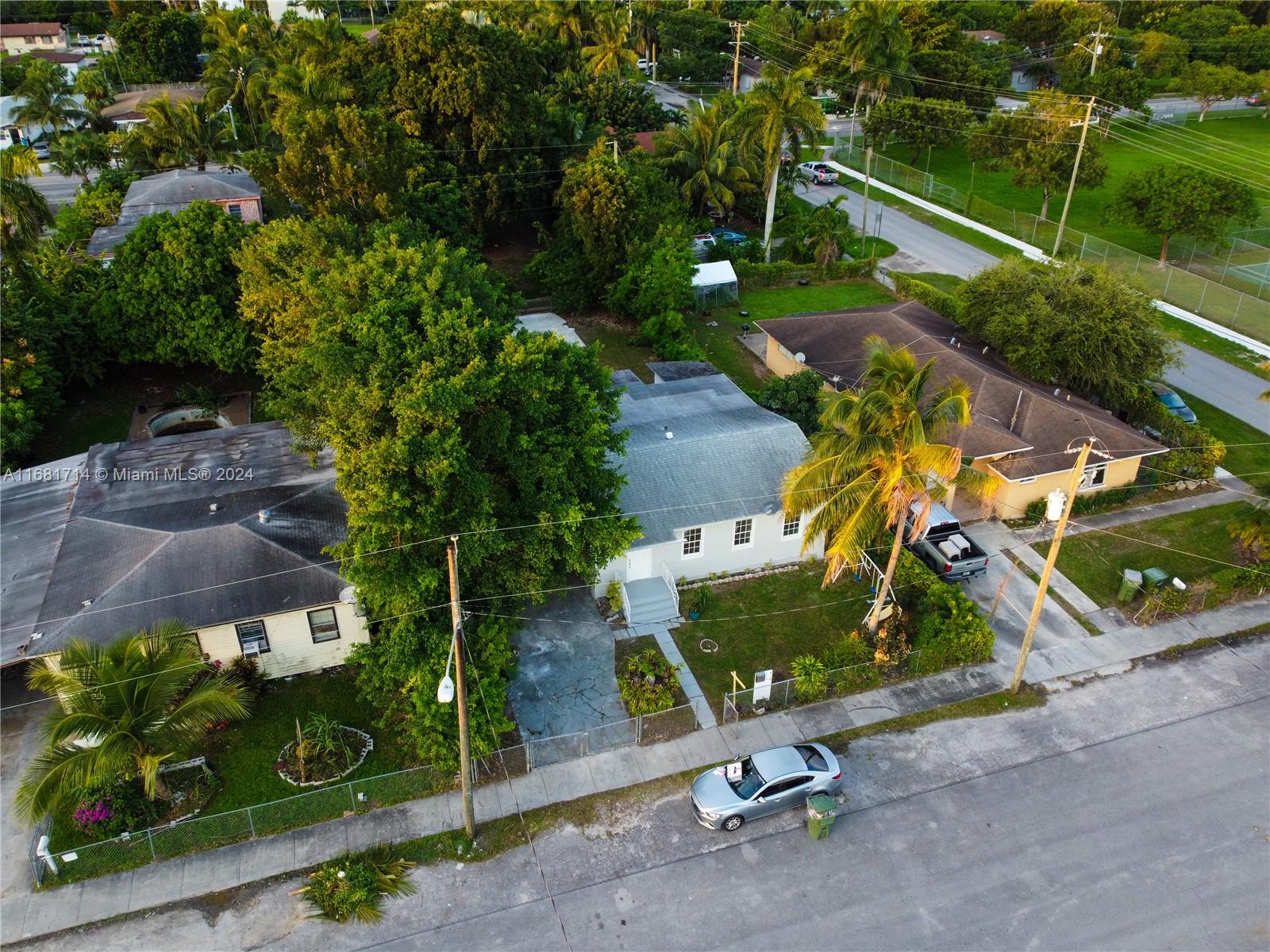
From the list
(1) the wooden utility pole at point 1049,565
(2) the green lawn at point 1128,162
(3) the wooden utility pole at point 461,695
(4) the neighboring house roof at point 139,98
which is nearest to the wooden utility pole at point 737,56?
(2) the green lawn at point 1128,162

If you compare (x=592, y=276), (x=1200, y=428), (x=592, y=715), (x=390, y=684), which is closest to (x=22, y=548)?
(x=390, y=684)

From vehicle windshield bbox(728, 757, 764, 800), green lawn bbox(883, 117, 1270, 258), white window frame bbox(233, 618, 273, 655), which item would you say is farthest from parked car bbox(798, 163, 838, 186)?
white window frame bbox(233, 618, 273, 655)

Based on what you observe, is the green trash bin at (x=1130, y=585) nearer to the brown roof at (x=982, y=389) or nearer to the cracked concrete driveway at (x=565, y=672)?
the brown roof at (x=982, y=389)

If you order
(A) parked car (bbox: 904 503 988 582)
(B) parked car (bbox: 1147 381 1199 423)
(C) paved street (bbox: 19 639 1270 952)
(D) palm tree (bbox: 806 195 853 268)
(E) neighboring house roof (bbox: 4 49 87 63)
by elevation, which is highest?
(E) neighboring house roof (bbox: 4 49 87 63)

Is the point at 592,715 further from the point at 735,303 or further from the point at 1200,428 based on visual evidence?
the point at 735,303

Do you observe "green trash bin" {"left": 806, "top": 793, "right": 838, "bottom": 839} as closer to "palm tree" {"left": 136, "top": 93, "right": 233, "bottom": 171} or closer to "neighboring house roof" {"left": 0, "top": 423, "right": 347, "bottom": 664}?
"neighboring house roof" {"left": 0, "top": 423, "right": 347, "bottom": 664}

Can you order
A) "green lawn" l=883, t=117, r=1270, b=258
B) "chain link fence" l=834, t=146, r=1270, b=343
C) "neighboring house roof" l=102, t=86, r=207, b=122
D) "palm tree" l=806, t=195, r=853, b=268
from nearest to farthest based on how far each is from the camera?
"chain link fence" l=834, t=146, r=1270, b=343 → "palm tree" l=806, t=195, r=853, b=268 → "green lawn" l=883, t=117, r=1270, b=258 → "neighboring house roof" l=102, t=86, r=207, b=122
